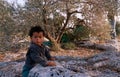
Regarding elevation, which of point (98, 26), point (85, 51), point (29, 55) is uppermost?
point (29, 55)

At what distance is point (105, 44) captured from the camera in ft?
57.0

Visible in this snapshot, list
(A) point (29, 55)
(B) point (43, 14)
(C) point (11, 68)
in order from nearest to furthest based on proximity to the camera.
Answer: (A) point (29, 55)
(C) point (11, 68)
(B) point (43, 14)

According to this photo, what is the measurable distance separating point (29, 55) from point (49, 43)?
11.7 meters

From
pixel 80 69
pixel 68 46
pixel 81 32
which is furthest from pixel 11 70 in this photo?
pixel 81 32

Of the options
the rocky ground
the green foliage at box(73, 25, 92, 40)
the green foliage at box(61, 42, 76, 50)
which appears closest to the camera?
the rocky ground

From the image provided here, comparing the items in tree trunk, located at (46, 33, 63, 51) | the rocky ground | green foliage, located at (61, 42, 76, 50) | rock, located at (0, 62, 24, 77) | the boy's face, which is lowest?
green foliage, located at (61, 42, 76, 50)

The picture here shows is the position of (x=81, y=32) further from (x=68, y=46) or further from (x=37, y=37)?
(x=37, y=37)

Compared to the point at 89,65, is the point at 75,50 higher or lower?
lower

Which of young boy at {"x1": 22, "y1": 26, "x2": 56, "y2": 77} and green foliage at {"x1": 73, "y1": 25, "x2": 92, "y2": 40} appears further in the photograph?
green foliage at {"x1": 73, "y1": 25, "x2": 92, "y2": 40}

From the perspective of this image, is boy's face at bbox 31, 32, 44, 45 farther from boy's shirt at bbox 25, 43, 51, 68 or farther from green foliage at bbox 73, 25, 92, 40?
green foliage at bbox 73, 25, 92, 40

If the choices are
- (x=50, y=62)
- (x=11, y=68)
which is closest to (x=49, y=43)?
(x=11, y=68)

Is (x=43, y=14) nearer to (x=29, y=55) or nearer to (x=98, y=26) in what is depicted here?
(x=98, y=26)

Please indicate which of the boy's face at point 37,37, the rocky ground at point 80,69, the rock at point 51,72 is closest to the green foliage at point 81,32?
the rocky ground at point 80,69

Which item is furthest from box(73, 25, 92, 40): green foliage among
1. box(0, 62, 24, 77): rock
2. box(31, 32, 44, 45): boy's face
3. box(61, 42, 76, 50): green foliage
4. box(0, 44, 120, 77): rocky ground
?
box(31, 32, 44, 45): boy's face
